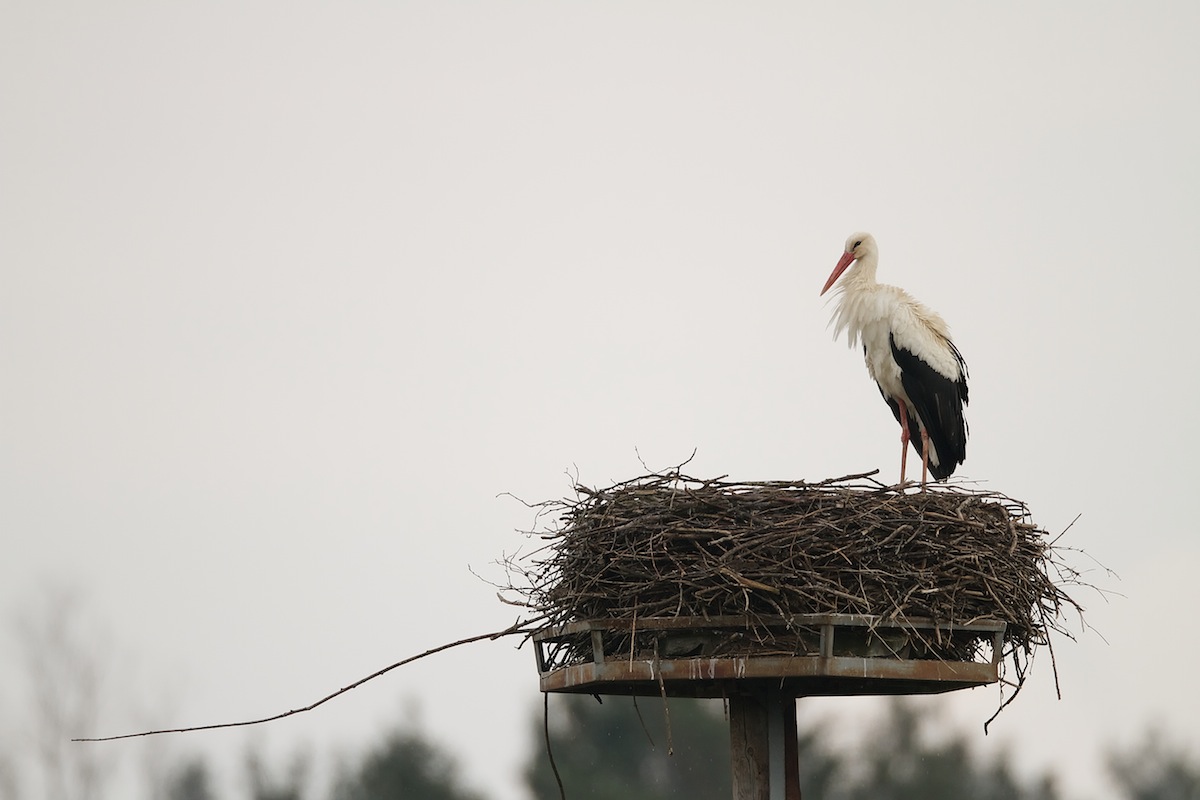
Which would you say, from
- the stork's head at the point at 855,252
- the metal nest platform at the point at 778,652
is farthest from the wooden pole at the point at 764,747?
the stork's head at the point at 855,252

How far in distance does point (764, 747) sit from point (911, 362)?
11.0 feet

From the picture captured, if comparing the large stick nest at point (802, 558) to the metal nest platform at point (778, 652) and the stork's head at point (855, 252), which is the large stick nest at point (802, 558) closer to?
the metal nest platform at point (778, 652)

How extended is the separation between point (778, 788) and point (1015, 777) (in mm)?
13053

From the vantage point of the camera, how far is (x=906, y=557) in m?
6.68

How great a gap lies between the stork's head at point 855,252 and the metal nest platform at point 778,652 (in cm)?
382

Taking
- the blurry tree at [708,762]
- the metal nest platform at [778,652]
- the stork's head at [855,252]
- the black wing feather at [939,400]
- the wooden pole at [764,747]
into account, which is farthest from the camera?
the blurry tree at [708,762]

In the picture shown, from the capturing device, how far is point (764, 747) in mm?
Answer: 6918

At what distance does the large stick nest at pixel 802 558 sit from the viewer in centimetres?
651

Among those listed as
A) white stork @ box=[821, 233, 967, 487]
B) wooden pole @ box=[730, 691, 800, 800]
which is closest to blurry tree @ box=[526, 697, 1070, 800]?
white stork @ box=[821, 233, 967, 487]

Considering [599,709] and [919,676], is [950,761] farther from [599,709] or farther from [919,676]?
[919,676]

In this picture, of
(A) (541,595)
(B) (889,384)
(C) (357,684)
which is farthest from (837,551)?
(B) (889,384)

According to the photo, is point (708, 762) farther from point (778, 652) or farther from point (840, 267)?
point (778, 652)

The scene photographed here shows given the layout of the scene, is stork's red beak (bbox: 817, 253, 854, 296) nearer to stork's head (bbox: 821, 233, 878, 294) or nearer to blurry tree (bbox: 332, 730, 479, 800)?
stork's head (bbox: 821, 233, 878, 294)

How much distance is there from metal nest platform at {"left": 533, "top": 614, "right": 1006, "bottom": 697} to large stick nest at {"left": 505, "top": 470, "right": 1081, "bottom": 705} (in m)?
0.06
